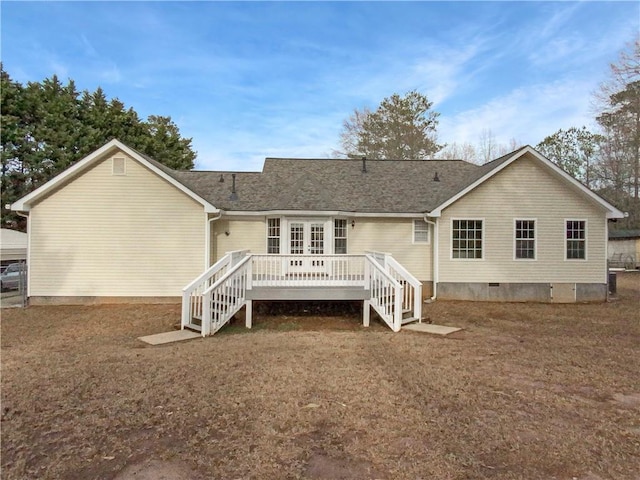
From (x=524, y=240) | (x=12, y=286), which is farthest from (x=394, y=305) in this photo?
(x=12, y=286)

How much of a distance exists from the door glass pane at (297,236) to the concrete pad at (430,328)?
4923 millimetres

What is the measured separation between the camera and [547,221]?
42.1 ft

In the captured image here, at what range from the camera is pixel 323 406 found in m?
4.28

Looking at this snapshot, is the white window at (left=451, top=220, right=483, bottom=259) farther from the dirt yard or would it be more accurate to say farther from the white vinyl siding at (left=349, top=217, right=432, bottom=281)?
the dirt yard

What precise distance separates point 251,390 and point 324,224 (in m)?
8.23

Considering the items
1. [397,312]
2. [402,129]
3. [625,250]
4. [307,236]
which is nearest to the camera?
[397,312]

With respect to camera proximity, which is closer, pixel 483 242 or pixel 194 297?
pixel 194 297

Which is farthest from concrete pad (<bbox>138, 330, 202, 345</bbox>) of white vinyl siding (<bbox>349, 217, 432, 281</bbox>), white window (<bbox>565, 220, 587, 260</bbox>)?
white window (<bbox>565, 220, 587, 260</bbox>)

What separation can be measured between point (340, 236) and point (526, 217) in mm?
6268

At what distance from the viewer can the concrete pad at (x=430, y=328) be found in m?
8.17

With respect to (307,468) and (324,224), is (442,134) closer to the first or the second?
(324,224)

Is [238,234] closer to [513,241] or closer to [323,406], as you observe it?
[513,241]

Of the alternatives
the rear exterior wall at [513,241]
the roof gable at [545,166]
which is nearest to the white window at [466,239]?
the rear exterior wall at [513,241]

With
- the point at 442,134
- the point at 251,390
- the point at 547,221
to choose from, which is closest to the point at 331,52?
the point at 547,221
